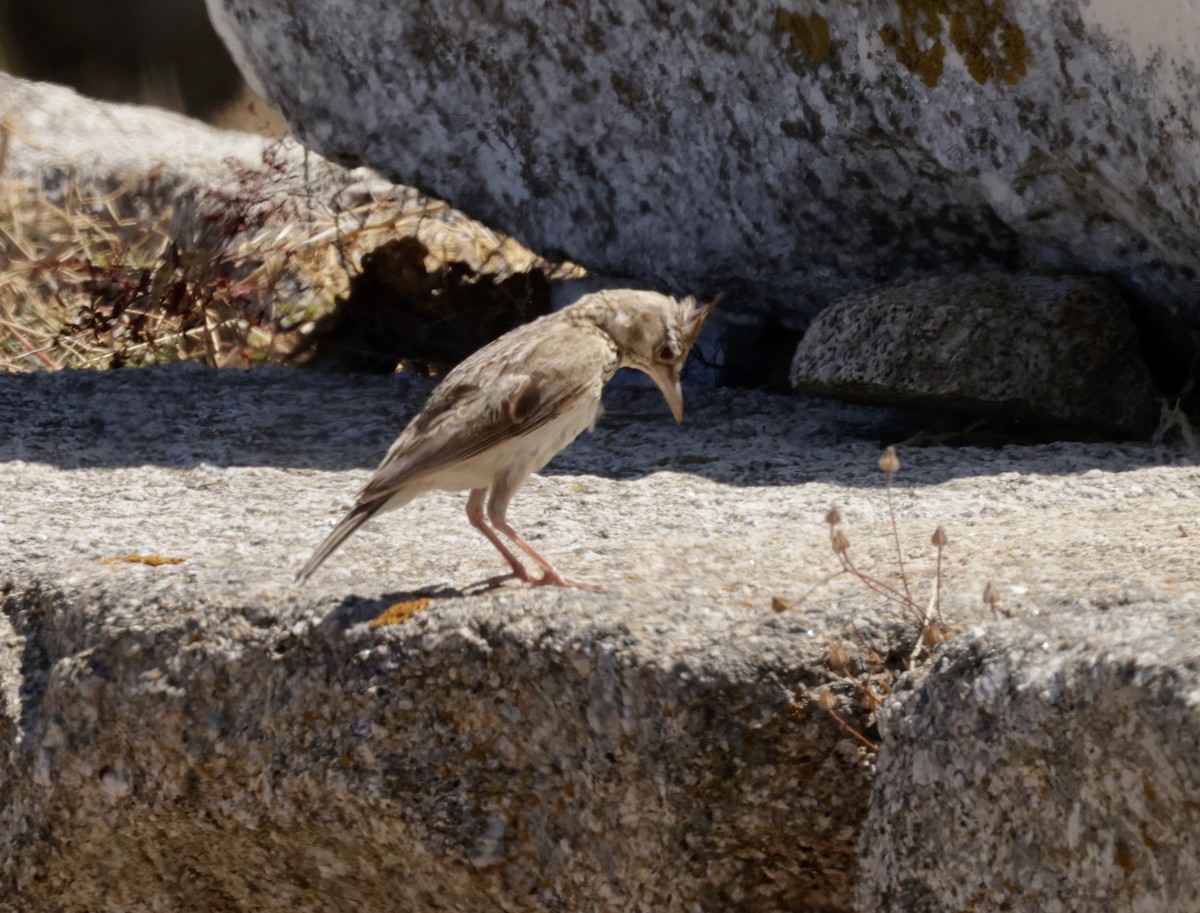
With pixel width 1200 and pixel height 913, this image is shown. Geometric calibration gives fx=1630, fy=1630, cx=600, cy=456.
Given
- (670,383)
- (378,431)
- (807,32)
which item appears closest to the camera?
(670,383)

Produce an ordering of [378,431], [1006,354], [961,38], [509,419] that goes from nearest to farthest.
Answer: [509,419] → [961,38] → [1006,354] → [378,431]

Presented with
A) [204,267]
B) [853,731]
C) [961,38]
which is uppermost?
[961,38]

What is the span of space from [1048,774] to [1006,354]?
88.8 inches

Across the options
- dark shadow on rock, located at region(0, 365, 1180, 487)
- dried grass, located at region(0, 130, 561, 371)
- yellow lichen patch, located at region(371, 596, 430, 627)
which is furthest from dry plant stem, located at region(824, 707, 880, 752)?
dried grass, located at region(0, 130, 561, 371)

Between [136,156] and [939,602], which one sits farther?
[136,156]

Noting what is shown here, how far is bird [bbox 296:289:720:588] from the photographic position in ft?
10.1

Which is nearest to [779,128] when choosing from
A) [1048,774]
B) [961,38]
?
[961,38]

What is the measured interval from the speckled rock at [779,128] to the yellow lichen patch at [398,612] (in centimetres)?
217

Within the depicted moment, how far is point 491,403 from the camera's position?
314cm

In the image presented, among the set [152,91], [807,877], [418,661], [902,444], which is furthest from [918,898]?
[152,91]

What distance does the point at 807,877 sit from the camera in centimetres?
272

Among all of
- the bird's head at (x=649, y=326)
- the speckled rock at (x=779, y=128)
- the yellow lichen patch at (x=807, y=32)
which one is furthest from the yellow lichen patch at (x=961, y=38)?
the bird's head at (x=649, y=326)

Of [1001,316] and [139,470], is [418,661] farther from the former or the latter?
[1001,316]

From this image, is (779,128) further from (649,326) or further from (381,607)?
(381,607)
